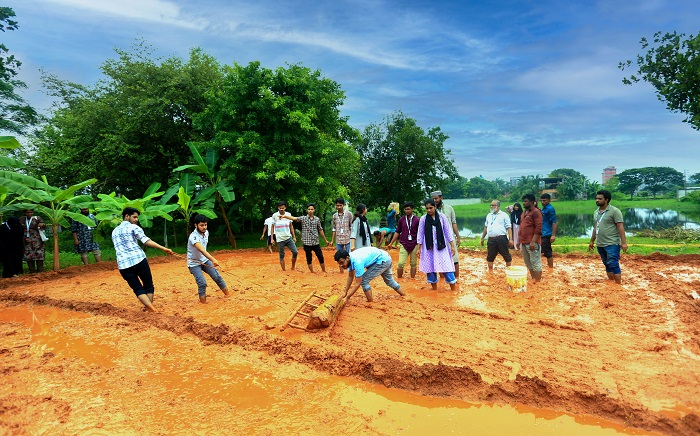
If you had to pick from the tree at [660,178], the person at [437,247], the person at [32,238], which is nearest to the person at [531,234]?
the person at [437,247]

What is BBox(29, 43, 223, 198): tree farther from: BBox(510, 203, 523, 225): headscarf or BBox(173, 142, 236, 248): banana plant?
BBox(510, 203, 523, 225): headscarf

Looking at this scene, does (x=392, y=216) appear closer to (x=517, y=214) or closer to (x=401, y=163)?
(x=517, y=214)

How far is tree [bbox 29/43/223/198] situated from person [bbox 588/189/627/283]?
1570 centimetres

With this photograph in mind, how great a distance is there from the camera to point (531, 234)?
800 cm

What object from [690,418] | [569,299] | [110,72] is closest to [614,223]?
[569,299]

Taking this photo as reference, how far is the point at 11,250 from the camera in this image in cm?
1067

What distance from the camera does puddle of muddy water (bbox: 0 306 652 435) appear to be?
11.1 ft

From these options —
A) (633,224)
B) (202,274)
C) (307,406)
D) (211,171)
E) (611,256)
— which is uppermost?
(211,171)

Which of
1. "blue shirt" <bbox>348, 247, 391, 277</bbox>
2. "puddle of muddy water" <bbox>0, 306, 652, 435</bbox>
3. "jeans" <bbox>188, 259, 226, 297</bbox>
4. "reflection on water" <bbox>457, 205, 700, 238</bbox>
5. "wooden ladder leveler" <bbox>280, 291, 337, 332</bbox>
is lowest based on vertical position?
"reflection on water" <bbox>457, 205, 700, 238</bbox>

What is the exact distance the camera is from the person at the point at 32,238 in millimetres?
10891

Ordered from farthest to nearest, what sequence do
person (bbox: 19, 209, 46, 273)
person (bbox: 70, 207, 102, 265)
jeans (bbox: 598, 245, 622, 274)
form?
person (bbox: 70, 207, 102, 265) → person (bbox: 19, 209, 46, 273) → jeans (bbox: 598, 245, 622, 274)

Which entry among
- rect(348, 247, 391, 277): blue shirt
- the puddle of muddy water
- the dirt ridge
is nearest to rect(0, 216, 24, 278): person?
the puddle of muddy water

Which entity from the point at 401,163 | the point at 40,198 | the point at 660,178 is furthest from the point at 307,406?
the point at 660,178

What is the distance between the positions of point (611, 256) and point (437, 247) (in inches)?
133
